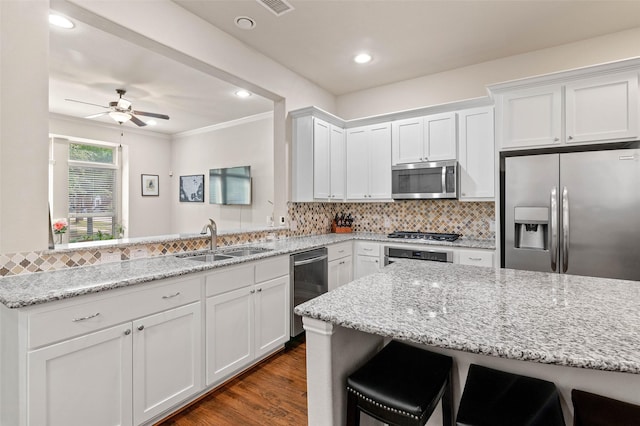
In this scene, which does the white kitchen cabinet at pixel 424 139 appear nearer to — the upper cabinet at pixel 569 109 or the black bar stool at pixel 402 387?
the upper cabinet at pixel 569 109

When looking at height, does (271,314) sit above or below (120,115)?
below

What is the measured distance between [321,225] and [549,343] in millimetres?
3593

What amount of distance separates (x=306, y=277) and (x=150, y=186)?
5325mm

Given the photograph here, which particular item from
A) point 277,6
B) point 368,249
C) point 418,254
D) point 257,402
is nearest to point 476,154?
point 418,254

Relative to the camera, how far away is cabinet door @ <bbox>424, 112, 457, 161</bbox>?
3549mm

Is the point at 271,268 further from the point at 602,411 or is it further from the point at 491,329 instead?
the point at 602,411

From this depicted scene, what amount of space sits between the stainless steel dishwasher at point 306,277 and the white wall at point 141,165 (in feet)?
→ 16.5

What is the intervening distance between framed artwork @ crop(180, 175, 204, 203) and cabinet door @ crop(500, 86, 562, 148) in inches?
223

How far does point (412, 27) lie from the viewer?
2928mm

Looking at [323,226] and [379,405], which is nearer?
[379,405]

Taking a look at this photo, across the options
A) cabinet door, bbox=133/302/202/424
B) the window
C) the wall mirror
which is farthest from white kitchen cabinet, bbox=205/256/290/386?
the window

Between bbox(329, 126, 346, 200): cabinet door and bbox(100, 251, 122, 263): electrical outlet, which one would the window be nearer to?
bbox(100, 251, 122, 263): electrical outlet

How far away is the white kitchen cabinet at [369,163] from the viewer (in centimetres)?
400

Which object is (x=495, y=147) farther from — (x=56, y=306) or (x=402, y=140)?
(x=56, y=306)
